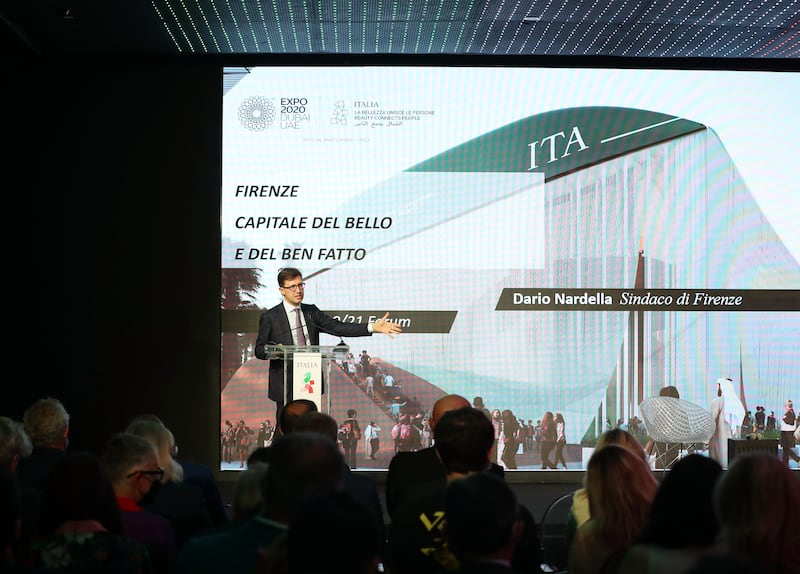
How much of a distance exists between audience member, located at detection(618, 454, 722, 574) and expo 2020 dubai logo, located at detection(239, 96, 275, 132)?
21.8ft

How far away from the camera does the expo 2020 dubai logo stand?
8547 mm

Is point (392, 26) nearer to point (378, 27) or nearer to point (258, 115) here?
point (378, 27)

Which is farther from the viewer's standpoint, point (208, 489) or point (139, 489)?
point (208, 489)

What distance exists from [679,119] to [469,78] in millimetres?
1911

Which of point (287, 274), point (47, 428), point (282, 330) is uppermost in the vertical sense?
point (287, 274)

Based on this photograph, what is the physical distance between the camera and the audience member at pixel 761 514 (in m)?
2.31

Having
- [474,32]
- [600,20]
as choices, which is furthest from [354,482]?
[600,20]

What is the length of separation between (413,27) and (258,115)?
158 centimetres

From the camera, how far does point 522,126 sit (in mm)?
8609

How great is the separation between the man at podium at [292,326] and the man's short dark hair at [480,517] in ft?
20.1

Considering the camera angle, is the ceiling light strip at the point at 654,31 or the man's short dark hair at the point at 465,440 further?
the ceiling light strip at the point at 654,31

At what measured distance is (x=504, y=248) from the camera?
8.52 meters

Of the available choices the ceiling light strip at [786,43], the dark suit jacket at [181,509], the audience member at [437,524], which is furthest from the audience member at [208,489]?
the ceiling light strip at [786,43]

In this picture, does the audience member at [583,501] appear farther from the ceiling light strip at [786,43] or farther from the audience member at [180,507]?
the ceiling light strip at [786,43]
